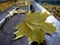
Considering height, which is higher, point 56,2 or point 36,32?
point 36,32

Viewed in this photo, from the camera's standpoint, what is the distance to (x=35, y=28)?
0.47 metres

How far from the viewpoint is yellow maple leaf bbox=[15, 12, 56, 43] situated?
0.46 m

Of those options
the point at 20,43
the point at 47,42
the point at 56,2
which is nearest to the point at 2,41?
the point at 20,43

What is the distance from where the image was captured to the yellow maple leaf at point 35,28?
0.46 meters

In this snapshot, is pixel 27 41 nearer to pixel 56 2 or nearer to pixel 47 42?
pixel 47 42

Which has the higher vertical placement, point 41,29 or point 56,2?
point 41,29

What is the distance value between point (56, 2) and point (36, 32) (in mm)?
2542

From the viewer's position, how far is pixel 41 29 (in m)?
0.47

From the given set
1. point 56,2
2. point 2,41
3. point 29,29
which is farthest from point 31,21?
point 56,2

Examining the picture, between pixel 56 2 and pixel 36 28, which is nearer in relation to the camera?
pixel 36 28

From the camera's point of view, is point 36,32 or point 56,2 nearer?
point 36,32

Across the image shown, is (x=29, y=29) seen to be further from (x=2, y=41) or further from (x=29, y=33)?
(x=2, y=41)

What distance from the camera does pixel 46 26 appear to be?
491 mm

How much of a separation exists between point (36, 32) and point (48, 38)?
0.05m
